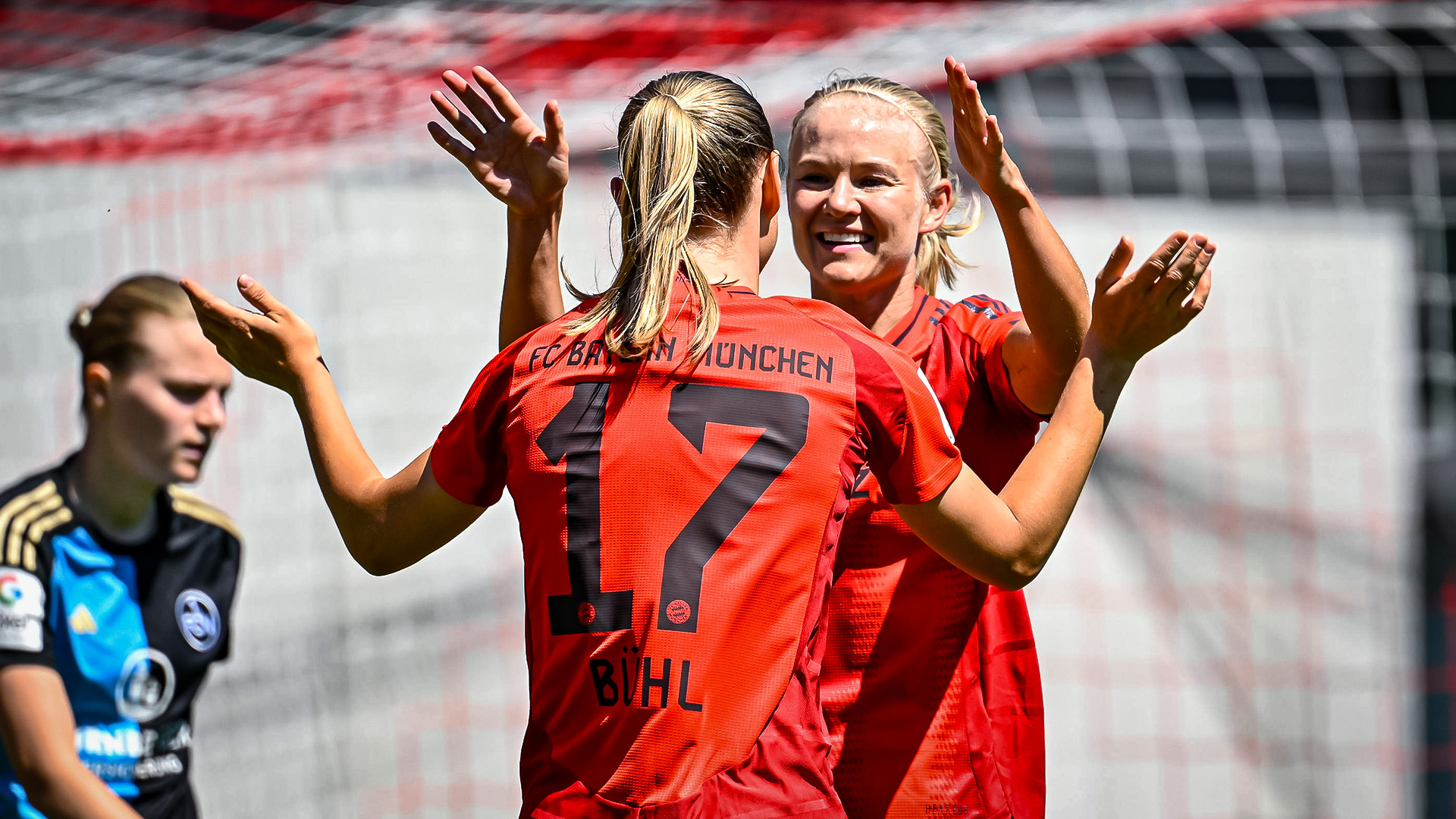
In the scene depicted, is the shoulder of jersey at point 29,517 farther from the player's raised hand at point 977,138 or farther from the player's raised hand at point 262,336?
the player's raised hand at point 977,138

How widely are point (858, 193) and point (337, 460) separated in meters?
0.99

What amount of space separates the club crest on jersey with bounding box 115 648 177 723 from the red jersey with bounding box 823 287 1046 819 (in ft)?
5.76

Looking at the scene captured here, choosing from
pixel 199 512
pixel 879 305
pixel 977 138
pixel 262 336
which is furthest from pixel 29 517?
pixel 977 138

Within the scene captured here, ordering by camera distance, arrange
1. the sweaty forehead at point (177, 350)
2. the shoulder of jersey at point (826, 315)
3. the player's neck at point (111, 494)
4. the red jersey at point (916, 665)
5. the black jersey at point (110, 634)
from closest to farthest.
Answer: the shoulder of jersey at point (826, 315) < the red jersey at point (916, 665) < the black jersey at point (110, 634) < the player's neck at point (111, 494) < the sweaty forehead at point (177, 350)

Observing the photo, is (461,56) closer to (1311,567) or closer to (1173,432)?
(1173,432)

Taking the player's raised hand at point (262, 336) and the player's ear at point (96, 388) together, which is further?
the player's ear at point (96, 388)

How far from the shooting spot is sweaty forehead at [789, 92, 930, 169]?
2.17 m

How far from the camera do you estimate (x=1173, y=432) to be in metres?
5.37

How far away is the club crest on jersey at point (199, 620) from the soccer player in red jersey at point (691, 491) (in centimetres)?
162

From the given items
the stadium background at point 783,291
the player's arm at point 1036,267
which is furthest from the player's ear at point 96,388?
the player's arm at point 1036,267

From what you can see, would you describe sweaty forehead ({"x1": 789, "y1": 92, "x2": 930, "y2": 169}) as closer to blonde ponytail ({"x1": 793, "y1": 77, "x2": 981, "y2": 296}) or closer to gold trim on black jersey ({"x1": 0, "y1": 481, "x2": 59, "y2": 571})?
blonde ponytail ({"x1": 793, "y1": 77, "x2": 981, "y2": 296})

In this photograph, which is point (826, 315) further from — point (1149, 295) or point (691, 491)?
point (1149, 295)

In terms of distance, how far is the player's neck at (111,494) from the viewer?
3018 mm

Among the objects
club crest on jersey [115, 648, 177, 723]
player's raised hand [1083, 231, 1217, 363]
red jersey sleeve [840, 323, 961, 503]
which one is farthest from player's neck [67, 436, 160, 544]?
player's raised hand [1083, 231, 1217, 363]
